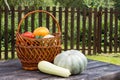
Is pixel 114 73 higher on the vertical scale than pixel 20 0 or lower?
lower

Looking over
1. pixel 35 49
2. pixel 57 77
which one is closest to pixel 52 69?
pixel 57 77

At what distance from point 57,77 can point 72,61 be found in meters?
0.17

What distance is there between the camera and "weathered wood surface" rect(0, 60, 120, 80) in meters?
2.39

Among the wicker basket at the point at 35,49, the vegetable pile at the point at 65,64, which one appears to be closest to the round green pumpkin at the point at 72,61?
the vegetable pile at the point at 65,64

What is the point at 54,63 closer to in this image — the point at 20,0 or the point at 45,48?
the point at 45,48

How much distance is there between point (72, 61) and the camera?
97.3 inches

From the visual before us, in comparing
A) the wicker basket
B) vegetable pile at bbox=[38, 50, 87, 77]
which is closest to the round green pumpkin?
vegetable pile at bbox=[38, 50, 87, 77]

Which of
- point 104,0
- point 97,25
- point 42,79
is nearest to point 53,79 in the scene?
point 42,79

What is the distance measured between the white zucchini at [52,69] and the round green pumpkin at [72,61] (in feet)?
0.17

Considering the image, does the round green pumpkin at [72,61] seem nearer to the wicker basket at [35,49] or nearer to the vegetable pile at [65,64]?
the vegetable pile at [65,64]

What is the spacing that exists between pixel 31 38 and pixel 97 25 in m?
7.36

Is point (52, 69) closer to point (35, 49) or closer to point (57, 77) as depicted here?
point (57, 77)

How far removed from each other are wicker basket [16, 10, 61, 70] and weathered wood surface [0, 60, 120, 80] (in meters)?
0.09

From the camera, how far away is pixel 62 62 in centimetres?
248
